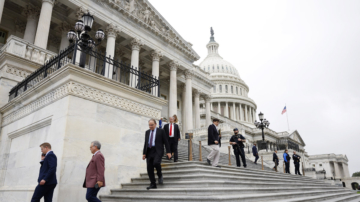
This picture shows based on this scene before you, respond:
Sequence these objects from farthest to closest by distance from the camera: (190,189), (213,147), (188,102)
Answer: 1. (188,102)
2. (213,147)
3. (190,189)

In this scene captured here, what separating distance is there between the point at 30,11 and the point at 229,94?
6678cm

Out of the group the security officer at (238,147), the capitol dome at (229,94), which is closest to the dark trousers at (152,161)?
the security officer at (238,147)

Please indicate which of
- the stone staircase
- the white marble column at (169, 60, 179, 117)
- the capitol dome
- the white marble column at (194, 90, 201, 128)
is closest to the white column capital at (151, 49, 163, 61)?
the white marble column at (169, 60, 179, 117)

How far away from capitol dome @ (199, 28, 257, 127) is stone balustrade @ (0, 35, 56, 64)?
66322 mm

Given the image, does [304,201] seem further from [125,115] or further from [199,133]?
[199,133]

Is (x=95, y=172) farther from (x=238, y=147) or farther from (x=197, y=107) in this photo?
(x=197, y=107)

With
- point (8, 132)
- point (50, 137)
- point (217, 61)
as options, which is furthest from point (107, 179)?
point (217, 61)

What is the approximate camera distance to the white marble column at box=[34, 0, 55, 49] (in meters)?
18.1

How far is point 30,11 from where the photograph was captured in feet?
69.7

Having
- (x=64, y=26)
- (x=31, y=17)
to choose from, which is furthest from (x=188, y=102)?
(x=31, y=17)

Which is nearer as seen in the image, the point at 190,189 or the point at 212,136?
the point at 190,189

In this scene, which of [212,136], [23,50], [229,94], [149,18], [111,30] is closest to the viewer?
[212,136]

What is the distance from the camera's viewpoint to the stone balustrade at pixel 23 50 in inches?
466

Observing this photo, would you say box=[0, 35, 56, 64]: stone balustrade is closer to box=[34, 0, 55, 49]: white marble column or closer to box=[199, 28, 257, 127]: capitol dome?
box=[34, 0, 55, 49]: white marble column
